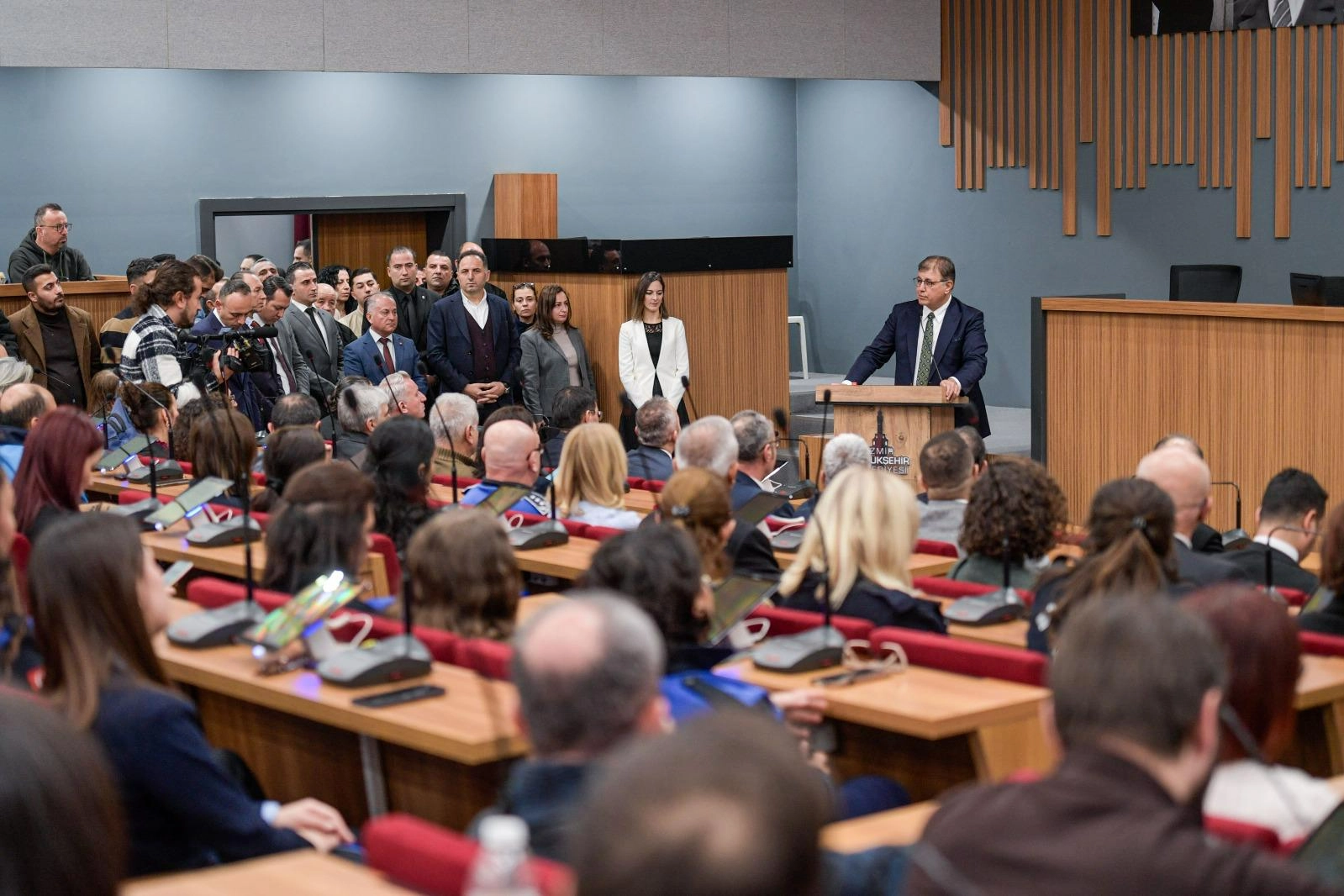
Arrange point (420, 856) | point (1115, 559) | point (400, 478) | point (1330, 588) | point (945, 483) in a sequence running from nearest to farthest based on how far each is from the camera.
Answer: point (420, 856) < point (1115, 559) < point (1330, 588) < point (400, 478) < point (945, 483)

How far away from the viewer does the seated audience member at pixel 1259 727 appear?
2.31 m

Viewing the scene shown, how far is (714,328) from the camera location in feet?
33.6

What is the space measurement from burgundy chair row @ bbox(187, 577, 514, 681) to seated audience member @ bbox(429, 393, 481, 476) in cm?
249

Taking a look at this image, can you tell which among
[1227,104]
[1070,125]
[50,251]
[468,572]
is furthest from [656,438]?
[1070,125]

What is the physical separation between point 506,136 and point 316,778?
9.46 m

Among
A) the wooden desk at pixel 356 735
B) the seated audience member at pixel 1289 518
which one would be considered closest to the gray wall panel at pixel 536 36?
the seated audience member at pixel 1289 518

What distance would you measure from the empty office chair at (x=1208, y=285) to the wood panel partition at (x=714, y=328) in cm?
285

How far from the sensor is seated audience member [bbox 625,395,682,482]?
6625mm

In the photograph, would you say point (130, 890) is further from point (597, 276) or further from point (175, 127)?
point (175, 127)

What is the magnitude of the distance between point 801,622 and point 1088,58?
29.5ft

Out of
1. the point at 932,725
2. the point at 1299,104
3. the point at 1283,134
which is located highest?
the point at 1299,104

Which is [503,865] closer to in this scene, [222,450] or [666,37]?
[222,450]

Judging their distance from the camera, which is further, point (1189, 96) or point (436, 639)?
point (1189, 96)

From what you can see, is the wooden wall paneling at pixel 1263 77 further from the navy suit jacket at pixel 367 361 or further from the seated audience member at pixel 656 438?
the seated audience member at pixel 656 438
